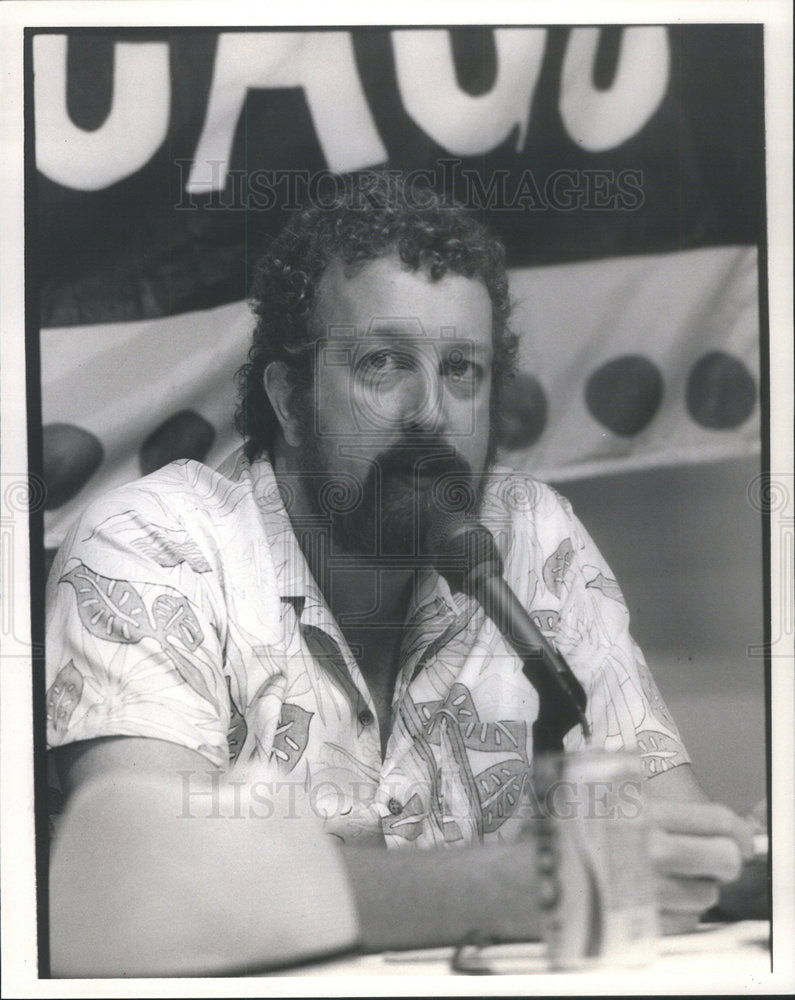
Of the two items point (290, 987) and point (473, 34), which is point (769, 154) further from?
point (290, 987)

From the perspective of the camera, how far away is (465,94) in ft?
8.89

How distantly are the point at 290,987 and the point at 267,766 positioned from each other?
19.7 inches

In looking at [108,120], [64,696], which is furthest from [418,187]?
[64,696]

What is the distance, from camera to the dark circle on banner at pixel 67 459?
2.68 metres

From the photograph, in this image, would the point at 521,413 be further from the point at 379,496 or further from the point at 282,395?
the point at 282,395

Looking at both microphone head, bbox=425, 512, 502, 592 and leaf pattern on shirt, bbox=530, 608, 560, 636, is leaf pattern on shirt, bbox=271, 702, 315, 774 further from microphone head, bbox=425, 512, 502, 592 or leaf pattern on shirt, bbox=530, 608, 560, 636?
leaf pattern on shirt, bbox=530, 608, 560, 636

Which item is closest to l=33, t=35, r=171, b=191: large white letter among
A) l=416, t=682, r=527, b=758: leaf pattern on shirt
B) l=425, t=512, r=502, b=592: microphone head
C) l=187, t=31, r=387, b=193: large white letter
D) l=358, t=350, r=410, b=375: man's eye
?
l=187, t=31, r=387, b=193: large white letter

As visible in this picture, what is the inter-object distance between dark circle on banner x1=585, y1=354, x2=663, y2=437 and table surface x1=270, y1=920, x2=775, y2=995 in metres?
1.14

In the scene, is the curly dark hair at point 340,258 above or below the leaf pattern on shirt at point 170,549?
above

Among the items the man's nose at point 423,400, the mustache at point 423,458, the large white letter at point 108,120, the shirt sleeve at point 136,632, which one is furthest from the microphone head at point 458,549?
the large white letter at point 108,120

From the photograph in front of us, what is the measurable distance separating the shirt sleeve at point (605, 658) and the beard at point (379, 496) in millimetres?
294

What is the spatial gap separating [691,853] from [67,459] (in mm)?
1649

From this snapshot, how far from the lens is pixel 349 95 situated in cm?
270

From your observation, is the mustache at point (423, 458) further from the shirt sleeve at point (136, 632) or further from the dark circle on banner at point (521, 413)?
the shirt sleeve at point (136, 632)
